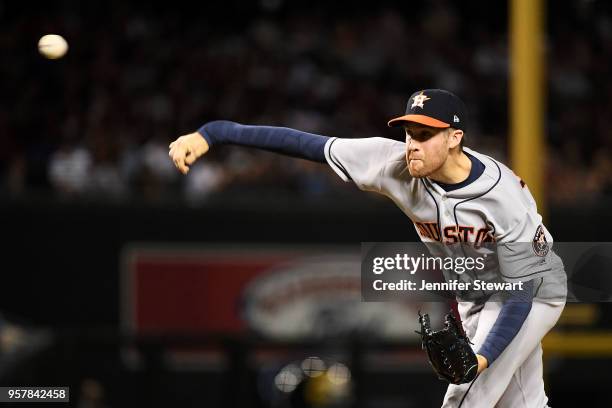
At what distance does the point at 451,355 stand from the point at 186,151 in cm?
102

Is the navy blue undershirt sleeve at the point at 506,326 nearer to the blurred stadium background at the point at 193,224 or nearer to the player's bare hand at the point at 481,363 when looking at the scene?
the player's bare hand at the point at 481,363

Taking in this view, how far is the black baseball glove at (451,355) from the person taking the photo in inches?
141

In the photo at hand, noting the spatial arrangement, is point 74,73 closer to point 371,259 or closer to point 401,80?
point 401,80

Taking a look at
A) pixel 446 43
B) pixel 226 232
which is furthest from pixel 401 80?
pixel 226 232

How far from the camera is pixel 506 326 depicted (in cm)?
372

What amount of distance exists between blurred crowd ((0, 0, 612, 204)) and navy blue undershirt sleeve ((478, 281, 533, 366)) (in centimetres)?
581

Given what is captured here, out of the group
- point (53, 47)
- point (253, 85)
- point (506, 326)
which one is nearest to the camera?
point (506, 326)

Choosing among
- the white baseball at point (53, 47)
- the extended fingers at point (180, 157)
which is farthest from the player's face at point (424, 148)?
→ the white baseball at point (53, 47)

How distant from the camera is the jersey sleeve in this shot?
13.1ft

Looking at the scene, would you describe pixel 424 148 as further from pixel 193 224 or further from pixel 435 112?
pixel 193 224

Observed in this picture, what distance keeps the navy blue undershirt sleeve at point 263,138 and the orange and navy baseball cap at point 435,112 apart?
34 centimetres

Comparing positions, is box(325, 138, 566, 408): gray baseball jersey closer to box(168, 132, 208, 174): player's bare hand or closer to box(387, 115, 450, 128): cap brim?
box(387, 115, 450, 128): cap brim

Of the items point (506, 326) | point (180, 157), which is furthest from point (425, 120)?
point (180, 157)

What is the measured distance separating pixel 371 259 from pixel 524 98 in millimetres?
3957
